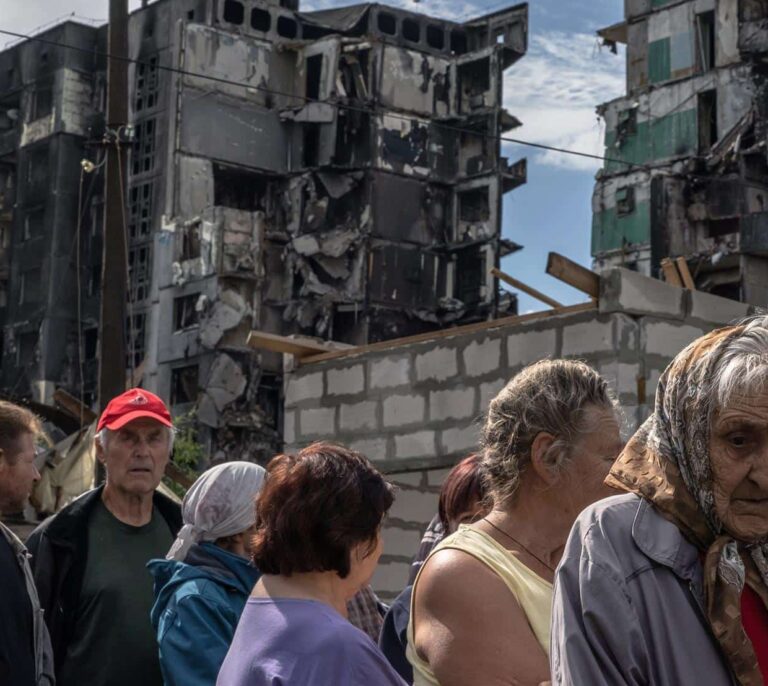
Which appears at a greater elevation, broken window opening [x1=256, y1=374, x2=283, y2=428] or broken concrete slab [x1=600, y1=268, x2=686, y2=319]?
broken window opening [x1=256, y1=374, x2=283, y2=428]

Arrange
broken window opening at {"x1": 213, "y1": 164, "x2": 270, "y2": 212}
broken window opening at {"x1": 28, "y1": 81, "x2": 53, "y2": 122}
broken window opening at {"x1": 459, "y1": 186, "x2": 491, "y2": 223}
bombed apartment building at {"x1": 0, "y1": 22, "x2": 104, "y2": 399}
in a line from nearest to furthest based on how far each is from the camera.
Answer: broken window opening at {"x1": 213, "y1": 164, "x2": 270, "y2": 212} < bombed apartment building at {"x1": 0, "y1": 22, "x2": 104, "y2": 399} < broken window opening at {"x1": 459, "y1": 186, "x2": 491, "y2": 223} < broken window opening at {"x1": 28, "y1": 81, "x2": 53, "y2": 122}

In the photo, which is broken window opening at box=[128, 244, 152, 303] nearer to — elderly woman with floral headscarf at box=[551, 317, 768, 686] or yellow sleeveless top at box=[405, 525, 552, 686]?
yellow sleeveless top at box=[405, 525, 552, 686]

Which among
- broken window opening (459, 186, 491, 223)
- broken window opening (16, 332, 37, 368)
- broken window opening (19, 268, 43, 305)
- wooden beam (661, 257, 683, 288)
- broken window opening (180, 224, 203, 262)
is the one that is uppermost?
broken window opening (459, 186, 491, 223)

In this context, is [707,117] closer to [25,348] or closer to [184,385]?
[184,385]

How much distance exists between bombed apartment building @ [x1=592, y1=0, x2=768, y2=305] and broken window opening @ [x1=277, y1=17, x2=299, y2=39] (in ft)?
40.2

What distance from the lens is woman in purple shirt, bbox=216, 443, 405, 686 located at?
10.2ft

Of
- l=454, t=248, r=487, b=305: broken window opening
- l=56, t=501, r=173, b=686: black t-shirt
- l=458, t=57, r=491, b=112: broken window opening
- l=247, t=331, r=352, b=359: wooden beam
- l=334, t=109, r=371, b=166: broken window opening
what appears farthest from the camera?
l=458, t=57, r=491, b=112: broken window opening

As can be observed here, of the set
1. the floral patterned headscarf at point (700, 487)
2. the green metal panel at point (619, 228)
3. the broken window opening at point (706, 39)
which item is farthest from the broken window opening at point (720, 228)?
the floral patterned headscarf at point (700, 487)

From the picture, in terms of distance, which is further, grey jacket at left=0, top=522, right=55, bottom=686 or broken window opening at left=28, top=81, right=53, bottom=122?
broken window opening at left=28, top=81, right=53, bottom=122

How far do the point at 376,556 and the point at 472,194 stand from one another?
55676 millimetres

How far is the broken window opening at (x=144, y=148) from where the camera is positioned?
184 ft

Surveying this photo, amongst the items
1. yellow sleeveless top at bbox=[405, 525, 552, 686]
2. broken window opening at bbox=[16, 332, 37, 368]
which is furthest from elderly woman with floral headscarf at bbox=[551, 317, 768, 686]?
broken window opening at bbox=[16, 332, 37, 368]

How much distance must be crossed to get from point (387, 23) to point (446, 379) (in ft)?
168

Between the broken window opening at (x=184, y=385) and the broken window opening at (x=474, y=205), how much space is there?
12.2 metres
